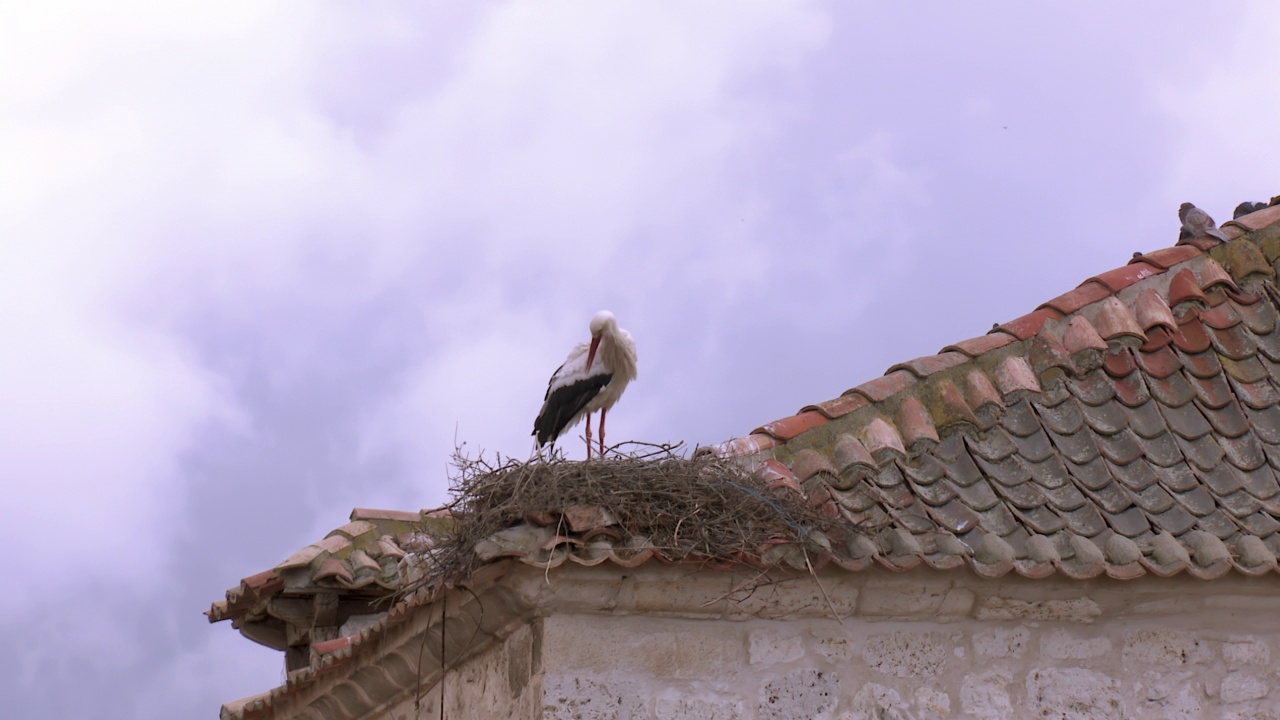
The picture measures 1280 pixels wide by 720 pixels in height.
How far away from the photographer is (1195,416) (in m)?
6.08

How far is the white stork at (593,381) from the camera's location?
735cm

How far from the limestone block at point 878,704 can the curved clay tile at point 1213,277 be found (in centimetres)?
288

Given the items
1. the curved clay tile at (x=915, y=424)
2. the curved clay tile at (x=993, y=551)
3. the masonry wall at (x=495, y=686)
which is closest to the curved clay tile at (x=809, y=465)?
the curved clay tile at (x=915, y=424)

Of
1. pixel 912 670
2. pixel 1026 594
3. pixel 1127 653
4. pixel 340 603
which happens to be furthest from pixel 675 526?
pixel 340 603

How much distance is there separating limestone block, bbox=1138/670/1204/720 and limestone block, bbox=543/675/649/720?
196 cm

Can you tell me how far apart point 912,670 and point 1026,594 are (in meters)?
0.53

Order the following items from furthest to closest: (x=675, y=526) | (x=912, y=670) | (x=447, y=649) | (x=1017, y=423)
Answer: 1. (x=1017, y=423)
2. (x=447, y=649)
3. (x=912, y=670)
4. (x=675, y=526)

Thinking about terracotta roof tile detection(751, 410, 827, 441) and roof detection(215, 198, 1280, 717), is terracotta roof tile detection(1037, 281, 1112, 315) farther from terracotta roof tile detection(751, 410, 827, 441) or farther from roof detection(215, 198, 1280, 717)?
terracotta roof tile detection(751, 410, 827, 441)

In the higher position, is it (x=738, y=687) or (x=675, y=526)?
(x=675, y=526)

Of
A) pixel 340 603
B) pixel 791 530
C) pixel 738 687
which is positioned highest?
pixel 340 603

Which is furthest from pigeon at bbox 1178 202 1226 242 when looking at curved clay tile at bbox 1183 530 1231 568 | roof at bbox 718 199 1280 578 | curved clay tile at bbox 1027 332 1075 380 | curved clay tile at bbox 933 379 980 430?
curved clay tile at bbox 1183 530 1231 568

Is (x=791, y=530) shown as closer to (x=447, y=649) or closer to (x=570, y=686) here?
(x=570, y=686)

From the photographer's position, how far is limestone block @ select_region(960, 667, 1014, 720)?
515 centimetres

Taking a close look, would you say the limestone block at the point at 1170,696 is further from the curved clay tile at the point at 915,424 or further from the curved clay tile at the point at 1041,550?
the curved clay tile at the point at 915,424
